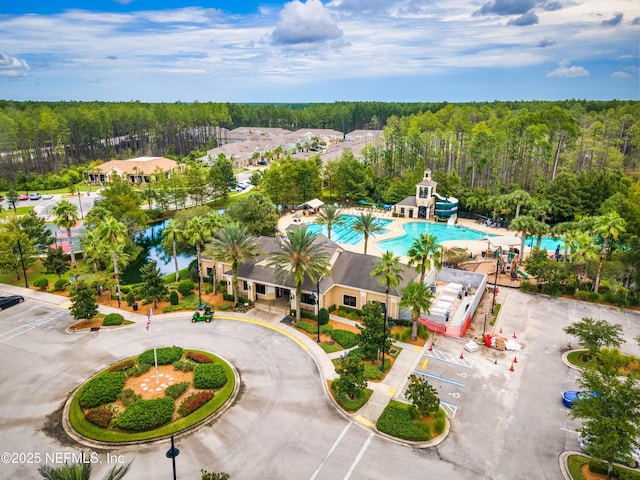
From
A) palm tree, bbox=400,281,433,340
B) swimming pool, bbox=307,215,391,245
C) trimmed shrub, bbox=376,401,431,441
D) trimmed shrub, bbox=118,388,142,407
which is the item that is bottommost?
swimming pool, bbox=307,215,391,245

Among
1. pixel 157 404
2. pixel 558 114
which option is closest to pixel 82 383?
pixel 157 404

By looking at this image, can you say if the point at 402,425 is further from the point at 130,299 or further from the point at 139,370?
the point at 130,299

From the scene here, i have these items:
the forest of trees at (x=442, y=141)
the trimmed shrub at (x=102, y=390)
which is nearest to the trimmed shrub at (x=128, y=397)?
the trimmed shrub at (x=102, y=390)

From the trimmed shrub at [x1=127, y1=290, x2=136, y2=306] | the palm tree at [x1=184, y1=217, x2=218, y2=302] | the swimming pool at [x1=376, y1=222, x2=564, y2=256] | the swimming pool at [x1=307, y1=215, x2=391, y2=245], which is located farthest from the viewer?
the swimming pool at [x1=307, y1=215, x2=391, y2=245]

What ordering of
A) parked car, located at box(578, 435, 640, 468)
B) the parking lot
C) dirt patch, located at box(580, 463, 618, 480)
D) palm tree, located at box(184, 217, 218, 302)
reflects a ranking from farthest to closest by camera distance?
palm tree, located at box(184, 217, 218, 302), the parking lot, dirt patch, located at box(580, 463, 618, 480), parked car, located at box(578, 435, 640, 468)

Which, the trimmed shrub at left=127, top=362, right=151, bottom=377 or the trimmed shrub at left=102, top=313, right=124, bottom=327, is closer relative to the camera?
the trimmed shrub at left=127, top=362, right=151, bottom=377

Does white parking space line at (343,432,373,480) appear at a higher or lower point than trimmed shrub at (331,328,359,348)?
lower

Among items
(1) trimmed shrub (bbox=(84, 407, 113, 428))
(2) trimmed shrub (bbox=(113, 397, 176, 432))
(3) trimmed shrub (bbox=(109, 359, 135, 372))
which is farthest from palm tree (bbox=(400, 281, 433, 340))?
(1) trimmed shrub (bbox=(84, 407, 113, 428))

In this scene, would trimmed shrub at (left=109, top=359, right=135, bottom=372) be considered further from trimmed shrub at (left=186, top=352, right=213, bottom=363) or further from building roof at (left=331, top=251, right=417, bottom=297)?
building roof at (left=331, top=251, right=417, bottom=297)
